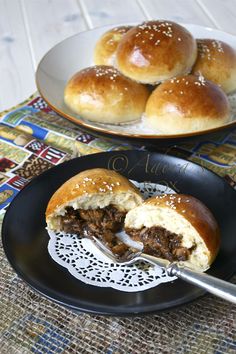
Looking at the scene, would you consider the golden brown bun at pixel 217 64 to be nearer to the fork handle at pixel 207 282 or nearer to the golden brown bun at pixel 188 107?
the golden brown bun at pixel 188 107

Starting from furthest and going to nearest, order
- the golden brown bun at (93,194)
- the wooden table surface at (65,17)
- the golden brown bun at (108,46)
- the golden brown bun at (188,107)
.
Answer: the wooden table surface at (65,17) → the golden brown bun at (108,46) → the golden brown bun at (188,107) → the golden brown bun at (93,194)

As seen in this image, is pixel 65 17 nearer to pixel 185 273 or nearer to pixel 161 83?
pixel 161 83

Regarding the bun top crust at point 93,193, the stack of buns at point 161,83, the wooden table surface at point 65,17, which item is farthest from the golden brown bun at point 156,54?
the wooden table surface at point 65,17

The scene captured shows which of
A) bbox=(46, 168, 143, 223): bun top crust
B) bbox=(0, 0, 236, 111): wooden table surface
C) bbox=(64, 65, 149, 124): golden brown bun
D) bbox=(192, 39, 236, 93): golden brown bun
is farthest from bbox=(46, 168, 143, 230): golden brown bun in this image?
bbox=(0, 0, 236, 111): wooden table surface

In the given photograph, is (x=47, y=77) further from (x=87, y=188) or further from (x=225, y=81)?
(x=87, y=188)

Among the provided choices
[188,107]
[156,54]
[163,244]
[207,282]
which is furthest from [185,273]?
[156,54]

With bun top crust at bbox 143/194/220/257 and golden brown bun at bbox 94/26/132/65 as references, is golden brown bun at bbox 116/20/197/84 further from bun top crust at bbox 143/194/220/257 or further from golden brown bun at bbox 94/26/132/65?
bun top crust at bbox 143/194/220/257
